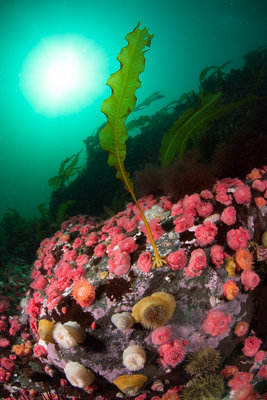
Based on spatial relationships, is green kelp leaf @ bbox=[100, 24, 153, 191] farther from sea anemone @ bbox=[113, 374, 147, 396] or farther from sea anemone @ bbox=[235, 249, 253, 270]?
sea anemone @ bbox=[113, 374, 147, 396]

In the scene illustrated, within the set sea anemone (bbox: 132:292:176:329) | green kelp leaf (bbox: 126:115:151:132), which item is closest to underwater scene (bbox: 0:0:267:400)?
sea anemone (bbox: 132:292:176:329)

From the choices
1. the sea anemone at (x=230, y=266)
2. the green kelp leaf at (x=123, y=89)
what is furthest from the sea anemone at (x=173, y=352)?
the green kelp leaf at (x=123, y=89)

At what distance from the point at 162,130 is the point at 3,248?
8.42 m

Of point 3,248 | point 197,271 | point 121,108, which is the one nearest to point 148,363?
point 197,271

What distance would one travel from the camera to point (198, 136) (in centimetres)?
584

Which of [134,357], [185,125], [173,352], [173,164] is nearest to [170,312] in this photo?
[173,352]

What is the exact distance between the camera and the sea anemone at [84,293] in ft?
7.88

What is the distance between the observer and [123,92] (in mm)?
2264

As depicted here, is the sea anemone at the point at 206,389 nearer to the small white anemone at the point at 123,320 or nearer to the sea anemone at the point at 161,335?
the sea anemone at the point at 161,335

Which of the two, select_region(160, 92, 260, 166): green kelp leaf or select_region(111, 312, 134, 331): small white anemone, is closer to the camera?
select_region(111, 312, 134, 331): small white anemone

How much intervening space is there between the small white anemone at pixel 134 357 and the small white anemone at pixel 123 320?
0.23m

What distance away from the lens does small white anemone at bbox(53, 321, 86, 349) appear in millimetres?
2188

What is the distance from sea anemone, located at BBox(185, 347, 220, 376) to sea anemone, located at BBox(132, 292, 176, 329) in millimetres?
545

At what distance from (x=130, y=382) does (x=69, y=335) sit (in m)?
0.84
